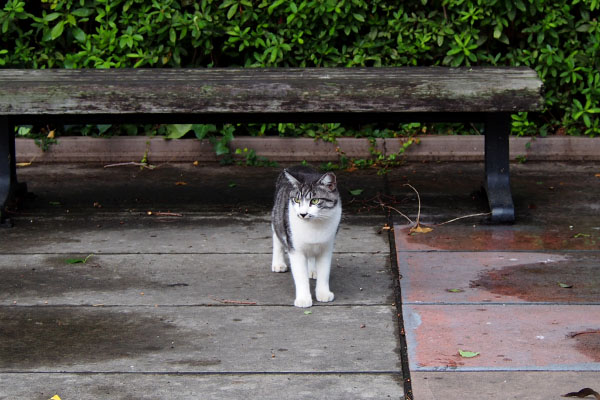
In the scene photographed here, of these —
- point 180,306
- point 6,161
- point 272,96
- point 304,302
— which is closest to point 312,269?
point 304,302

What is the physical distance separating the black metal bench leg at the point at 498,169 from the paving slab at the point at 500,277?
2.35 ft

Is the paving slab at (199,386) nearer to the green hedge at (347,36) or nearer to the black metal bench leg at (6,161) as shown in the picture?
the black metal bench leg at (6,161)

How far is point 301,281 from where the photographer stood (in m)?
4.53

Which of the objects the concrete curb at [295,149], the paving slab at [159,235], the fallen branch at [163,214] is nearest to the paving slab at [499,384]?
the paving slab at [159,235]

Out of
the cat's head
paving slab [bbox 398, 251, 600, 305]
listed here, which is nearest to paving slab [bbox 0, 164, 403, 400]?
paving slab [bbox 398, 251, 600, 305]

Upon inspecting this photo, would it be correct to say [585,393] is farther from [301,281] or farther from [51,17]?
[51,17]

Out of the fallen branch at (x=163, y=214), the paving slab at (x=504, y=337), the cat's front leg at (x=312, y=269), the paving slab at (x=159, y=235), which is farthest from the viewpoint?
the fallen branch at (x=163, y=214)

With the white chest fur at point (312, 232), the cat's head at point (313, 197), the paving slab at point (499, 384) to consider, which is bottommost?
the paving slab at point (499, 384)

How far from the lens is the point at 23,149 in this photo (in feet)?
26.9

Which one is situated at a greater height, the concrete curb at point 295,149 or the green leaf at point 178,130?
Answer: the green leaf at point 178,130

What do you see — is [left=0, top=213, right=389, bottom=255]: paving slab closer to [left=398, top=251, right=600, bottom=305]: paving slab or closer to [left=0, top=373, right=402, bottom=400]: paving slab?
[left=398, top=251, right=600, bottom=305]: paving slab

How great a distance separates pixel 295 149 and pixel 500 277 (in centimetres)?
351

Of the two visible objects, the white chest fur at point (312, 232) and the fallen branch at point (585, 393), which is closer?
the fallen branch at point (585, 393)

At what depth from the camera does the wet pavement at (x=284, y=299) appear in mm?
3639
